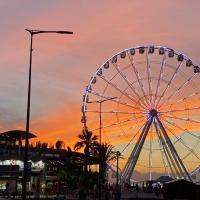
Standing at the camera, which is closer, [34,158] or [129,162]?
[129,162]

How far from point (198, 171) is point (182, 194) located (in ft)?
58.5

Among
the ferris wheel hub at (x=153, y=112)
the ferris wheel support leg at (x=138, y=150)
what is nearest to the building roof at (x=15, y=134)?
the ferris wheel support leg at (x=138, y=150)

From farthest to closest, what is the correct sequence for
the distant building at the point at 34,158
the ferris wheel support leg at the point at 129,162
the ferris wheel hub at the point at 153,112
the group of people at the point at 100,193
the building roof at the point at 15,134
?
the distant building at the point at 34,158, the building roof at the point at 15,134, the ferris wheel support leg at the point at 129,162, the ferris wheel hub at the point at 153,112, the group of people at the point at 100,193

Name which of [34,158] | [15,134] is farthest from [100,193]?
[15,134]

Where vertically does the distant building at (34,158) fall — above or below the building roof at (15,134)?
below

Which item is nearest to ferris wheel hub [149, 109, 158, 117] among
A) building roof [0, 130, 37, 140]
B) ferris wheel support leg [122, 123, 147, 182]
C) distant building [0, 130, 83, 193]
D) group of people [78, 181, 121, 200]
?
ferris wheel support leg [122, 123, 147, 182]

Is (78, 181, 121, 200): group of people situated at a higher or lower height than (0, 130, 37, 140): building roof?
lower

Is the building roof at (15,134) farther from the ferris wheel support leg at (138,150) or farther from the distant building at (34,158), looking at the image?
the ferris wheel support leg at (138,150)

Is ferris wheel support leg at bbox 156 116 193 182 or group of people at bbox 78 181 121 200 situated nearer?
group of people at bbox 78 181 121 200

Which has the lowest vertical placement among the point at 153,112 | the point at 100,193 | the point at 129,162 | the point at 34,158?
the point at 100,193

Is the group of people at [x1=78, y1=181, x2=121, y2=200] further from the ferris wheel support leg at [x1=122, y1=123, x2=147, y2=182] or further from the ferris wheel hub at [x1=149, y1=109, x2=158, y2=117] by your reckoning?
the ferris wheel hub at [x1=149, y1=109, x2=158, y2=117]

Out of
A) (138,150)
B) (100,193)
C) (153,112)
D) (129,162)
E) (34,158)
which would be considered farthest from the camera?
(34,158)

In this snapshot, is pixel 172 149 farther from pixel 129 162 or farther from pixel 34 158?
pixel 34 158

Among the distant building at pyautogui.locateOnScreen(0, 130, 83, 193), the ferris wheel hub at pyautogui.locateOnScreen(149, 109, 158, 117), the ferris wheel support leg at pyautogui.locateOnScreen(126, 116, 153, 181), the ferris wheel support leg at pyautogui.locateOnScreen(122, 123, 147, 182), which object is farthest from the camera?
the distant building at pyautogui.locateOnScreen(0, 130, 83, 193)
